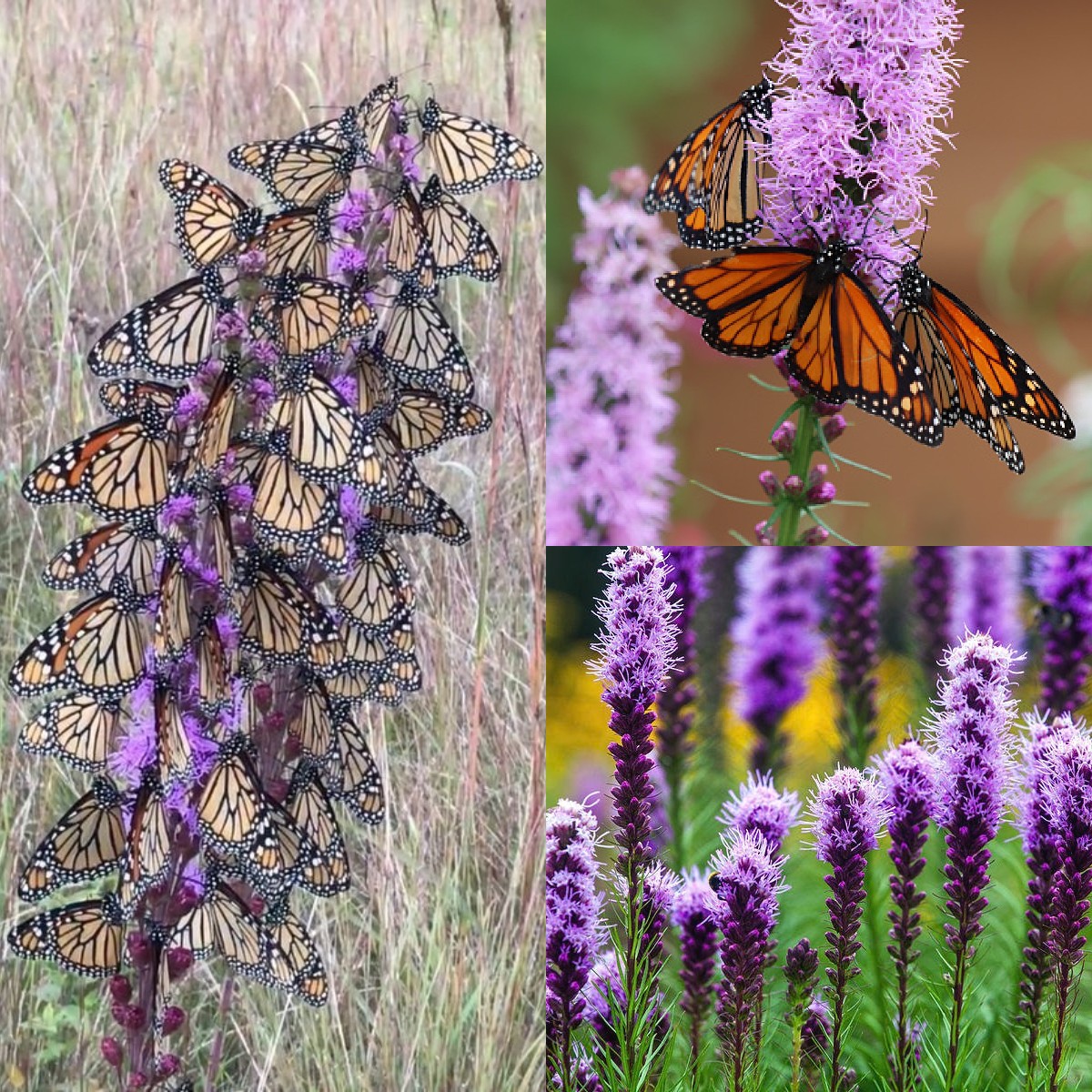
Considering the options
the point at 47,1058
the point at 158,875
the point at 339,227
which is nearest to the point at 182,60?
the point at 339,227

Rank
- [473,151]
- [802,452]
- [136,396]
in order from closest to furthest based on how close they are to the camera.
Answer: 1. [802,452]
2. [136,396]
3. [473,151]

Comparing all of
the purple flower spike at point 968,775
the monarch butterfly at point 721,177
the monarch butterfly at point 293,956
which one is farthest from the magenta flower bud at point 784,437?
the monarch butterfly at point 293,956

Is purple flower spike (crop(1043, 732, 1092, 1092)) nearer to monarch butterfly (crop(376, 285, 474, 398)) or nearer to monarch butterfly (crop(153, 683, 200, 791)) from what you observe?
monarch butterfly (crop(376, 285, 474, 398))

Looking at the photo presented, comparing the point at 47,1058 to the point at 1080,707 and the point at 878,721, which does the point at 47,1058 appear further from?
the point at 1080,707

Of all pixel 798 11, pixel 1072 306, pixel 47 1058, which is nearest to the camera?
pixel 798 11

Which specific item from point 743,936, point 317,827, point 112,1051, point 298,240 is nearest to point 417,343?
point 298,240

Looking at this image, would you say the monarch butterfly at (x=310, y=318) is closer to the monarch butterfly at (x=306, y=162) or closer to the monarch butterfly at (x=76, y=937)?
the monarch butterfly at (x=306, y=162)

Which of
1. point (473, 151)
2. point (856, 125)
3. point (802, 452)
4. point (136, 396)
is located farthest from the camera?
point (473, 151)

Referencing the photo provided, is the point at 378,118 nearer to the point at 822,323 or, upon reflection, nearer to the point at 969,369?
the point at 822,323
